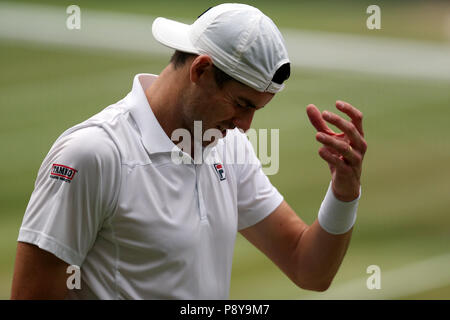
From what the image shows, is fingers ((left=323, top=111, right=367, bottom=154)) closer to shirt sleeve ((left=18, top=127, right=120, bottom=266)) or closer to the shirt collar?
the shirt collar

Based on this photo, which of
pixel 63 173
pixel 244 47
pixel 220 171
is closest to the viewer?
pixel 63 173

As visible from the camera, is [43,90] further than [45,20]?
No

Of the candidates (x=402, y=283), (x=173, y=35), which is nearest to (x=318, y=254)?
(x=173, y=35)

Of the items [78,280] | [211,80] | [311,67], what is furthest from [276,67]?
[311,67]

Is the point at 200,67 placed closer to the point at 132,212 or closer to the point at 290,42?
the point at 132,212

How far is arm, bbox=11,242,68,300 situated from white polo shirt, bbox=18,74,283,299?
0.09ft

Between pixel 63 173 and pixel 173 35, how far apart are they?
563 millimetres

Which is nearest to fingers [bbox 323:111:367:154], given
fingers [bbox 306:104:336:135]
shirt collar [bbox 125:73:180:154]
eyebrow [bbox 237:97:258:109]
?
fingers [bbox 306:104:336:135]

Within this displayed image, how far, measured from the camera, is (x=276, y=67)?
213 centimetres

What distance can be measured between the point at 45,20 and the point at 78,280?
19.1 ft

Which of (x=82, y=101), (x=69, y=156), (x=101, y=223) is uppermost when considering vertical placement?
(x=82, y=101)

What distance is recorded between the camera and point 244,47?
2127 millimetres

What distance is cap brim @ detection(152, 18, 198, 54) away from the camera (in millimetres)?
2201

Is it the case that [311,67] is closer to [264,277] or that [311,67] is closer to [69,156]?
[264,277]
